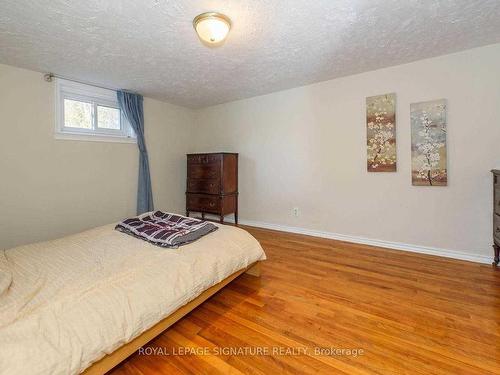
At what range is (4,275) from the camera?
1354 millimetres

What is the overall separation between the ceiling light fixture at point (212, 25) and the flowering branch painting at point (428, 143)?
7.41 feet

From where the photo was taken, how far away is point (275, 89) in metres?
3.62

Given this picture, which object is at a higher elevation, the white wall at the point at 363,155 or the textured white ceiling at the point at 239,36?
the textured white ceiling at the point at 239,36

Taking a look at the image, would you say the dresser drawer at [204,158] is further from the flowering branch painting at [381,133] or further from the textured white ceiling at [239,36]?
the flowering branch painting at [381,133]

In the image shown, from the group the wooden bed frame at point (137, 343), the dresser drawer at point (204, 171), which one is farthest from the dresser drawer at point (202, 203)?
the wooden bed frame at point (137, 343)

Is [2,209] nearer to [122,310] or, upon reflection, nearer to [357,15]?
[122,310]

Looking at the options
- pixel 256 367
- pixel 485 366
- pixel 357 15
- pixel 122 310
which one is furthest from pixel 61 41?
pixel 485 366

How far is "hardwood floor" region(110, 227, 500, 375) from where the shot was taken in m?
1.28

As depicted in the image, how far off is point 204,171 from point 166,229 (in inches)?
Result: 85.6

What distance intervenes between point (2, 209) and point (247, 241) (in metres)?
2.69

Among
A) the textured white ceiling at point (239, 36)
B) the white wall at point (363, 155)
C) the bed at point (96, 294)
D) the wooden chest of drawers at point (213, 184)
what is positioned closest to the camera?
the bed at point (96, 294)

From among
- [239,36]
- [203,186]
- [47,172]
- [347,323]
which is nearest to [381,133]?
[239,36]

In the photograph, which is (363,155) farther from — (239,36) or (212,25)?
(212,25)

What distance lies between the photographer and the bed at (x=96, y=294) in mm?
954
